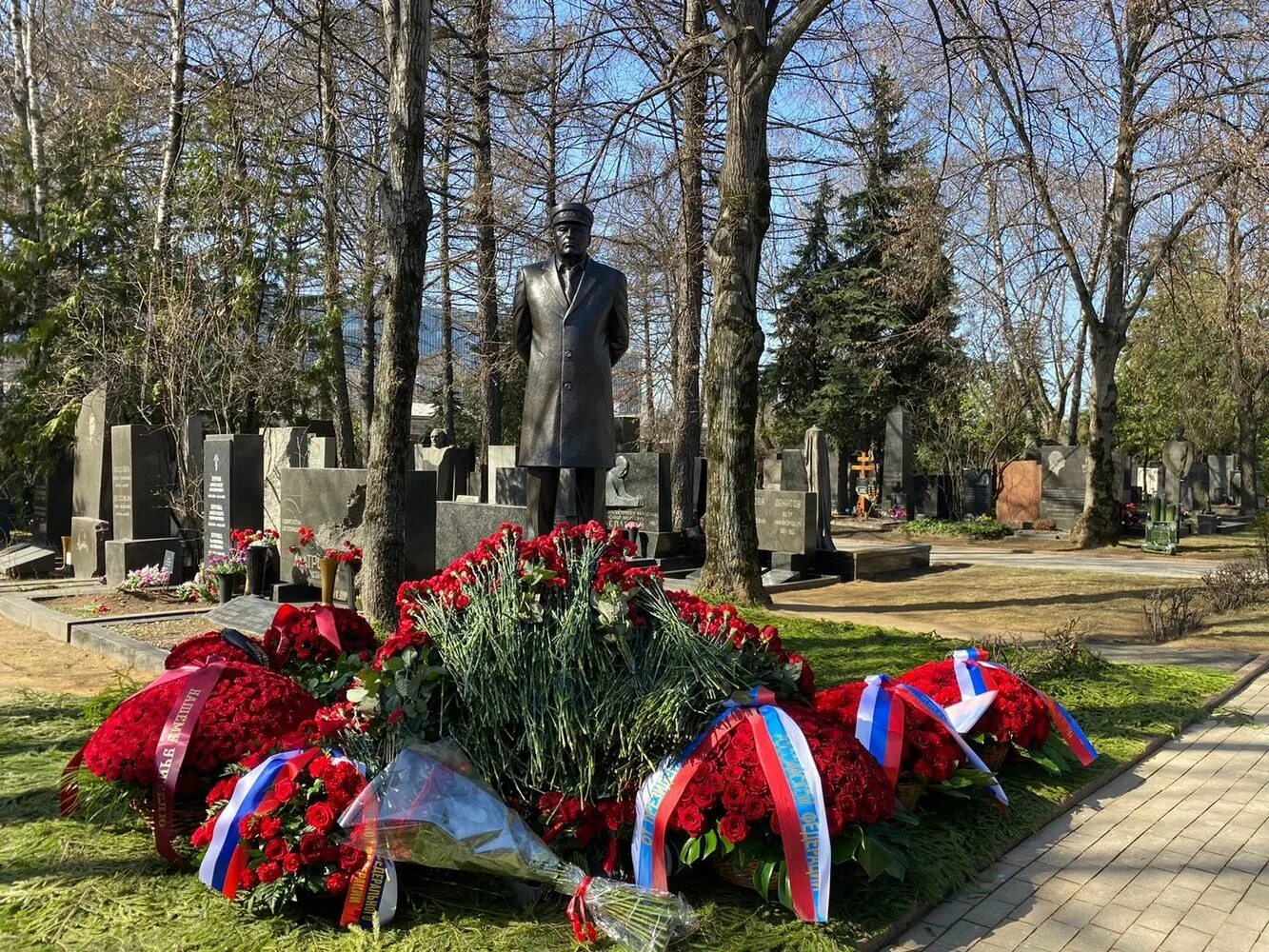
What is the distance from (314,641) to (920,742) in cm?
303

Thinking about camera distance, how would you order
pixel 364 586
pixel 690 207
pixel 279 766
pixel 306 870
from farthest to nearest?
pixel 690 207 → pixel 364 586 → pixel 279 766 → pixel 306 870

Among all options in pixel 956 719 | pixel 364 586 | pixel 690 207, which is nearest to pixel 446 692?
pixel 956 719

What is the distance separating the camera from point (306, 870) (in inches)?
125

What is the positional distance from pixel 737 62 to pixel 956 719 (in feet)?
25.6

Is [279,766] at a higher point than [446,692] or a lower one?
lower

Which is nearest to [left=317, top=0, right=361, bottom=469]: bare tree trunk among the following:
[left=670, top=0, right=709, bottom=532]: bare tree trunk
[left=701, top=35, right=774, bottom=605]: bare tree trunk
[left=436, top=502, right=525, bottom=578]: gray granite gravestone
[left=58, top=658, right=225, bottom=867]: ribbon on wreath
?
[left=670, top=0, right=709, bottom=532]: bare tree trunk

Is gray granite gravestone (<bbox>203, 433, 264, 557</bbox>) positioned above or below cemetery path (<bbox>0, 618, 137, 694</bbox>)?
above

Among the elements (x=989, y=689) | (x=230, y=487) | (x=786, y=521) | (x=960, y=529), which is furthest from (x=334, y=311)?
(x=989, y=689)

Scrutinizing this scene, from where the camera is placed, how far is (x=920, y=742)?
4195 mm

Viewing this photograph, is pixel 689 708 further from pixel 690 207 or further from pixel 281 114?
pixel 690 207

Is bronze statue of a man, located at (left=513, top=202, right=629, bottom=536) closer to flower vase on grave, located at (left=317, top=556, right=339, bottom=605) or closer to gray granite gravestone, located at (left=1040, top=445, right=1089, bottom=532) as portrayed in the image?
flower vase on grave, located at (left=317, top=556, right=339, bottom=605)

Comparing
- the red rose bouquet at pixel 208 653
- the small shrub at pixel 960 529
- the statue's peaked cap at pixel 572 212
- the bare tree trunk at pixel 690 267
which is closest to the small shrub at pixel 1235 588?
the bare tree trunk at pixel 690 267

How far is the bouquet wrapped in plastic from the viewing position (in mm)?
3064

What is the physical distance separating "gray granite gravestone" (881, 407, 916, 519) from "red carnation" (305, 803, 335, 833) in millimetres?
25638
